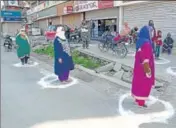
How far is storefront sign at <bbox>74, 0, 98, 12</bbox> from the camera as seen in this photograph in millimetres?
25053

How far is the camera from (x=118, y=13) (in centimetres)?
2148

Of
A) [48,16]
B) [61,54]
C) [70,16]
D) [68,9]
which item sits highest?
[68,9]

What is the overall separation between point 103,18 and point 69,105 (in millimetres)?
18208

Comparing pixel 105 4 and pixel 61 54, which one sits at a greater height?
pixel 105 4

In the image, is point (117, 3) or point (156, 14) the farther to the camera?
point (117, 3)

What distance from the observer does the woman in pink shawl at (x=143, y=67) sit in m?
6.03

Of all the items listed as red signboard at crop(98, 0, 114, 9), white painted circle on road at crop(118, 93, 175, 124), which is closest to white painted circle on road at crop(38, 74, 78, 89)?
white painted circle on road at crop(118, 93, 175, 124)

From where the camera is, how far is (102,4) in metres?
23.5

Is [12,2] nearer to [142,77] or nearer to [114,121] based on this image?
[142,77]

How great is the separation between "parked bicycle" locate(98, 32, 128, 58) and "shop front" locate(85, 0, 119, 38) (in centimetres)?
770

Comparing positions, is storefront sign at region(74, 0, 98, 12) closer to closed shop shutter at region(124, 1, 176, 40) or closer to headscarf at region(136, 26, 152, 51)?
closed shop shutter at region(124, 1, 176, 40)

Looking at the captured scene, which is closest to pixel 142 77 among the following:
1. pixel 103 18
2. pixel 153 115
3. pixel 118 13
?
pixel 153 115

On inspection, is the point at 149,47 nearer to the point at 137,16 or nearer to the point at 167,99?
the point at 167,99

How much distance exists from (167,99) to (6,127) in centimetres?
394
